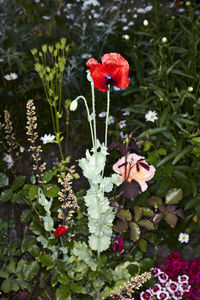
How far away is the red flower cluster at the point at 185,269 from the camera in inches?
61.6

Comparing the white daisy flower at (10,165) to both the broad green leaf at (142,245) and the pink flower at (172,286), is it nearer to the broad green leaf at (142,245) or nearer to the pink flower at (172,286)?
the broad green leaf at (142,245)

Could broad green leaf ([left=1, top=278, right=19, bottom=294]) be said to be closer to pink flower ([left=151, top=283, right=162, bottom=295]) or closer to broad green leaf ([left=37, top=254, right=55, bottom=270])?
broad green leaf ([left=37, top=254, right=55, bottom=270])

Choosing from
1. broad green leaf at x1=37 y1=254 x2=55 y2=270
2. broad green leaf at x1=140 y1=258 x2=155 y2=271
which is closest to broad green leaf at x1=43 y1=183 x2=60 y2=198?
broad green leaf at x1=37 y1=254 x2=55 y2=270

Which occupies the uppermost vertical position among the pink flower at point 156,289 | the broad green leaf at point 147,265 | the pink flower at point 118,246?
the pink flower at point 118,246

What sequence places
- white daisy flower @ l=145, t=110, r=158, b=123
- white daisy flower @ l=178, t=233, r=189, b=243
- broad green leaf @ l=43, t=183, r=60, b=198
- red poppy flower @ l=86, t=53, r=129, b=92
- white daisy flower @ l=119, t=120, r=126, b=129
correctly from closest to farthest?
1. red poppy flower @ l=86, t=53, r=129, b=92
2. broad green leaf @ l=43, t=183, r=60, b=198
3. white daisy flower @ l=178, t=233, r=189, b=243
4. white daisy flower @ l=145, t=110, r=158, b=123
5. white daisy flower @ l=119, t=120, r=126, b=129

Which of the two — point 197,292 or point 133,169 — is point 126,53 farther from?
point 197,292

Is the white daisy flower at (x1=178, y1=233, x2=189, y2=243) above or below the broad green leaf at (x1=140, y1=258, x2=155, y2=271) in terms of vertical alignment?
below

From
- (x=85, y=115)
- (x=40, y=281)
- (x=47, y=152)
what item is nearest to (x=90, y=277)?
(x=40, y=281)

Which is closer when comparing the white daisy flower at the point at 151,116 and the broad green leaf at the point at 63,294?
the broad green leaf at the point at 63,294

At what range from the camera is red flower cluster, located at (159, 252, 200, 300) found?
5.14ft

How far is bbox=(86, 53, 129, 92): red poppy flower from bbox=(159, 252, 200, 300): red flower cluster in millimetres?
915

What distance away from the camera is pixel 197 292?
155cm

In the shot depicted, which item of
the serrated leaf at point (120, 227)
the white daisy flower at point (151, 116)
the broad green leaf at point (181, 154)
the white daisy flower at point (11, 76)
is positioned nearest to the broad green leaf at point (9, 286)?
the serrated leaf at point (120, 227)

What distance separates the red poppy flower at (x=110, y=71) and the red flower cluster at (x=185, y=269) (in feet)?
3.00
